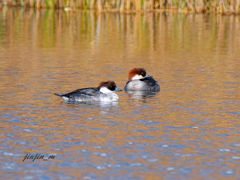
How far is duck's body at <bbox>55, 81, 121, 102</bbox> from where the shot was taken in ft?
37.1

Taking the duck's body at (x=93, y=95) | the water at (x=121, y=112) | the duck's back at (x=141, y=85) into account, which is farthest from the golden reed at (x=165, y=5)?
the duck's body at (x=93, y=95)

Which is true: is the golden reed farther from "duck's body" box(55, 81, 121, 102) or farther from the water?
"duck's body" box(55, 81, 121, 102)

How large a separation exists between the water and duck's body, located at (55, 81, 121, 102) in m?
0.22

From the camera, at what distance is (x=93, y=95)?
1138 centimetres

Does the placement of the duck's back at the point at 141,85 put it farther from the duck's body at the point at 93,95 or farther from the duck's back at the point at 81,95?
the duck's back at the point at 81,95

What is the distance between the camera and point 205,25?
3139 centimetres

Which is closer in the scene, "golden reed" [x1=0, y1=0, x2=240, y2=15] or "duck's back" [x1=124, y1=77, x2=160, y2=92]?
"duck's back" [x1=124, y1=77, x2=160, y2=92]

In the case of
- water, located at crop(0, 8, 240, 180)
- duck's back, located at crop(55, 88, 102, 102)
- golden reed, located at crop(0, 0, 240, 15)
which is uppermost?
golden reed, located at crop(0, 0, 240, 15)

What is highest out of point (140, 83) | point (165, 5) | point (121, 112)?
point (165, 5)

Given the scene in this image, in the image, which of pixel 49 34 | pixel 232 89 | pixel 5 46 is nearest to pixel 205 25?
pixel 49 34

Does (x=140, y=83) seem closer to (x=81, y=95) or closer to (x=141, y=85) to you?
(x=141, y=85)

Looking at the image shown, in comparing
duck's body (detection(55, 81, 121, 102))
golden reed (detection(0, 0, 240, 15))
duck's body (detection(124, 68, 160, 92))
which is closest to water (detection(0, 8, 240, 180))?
duck's body (detection(55, 81, 121, 102))

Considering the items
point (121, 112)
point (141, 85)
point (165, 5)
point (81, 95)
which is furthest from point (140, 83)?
point (165, 5)

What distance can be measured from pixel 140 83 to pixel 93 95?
1.99m
